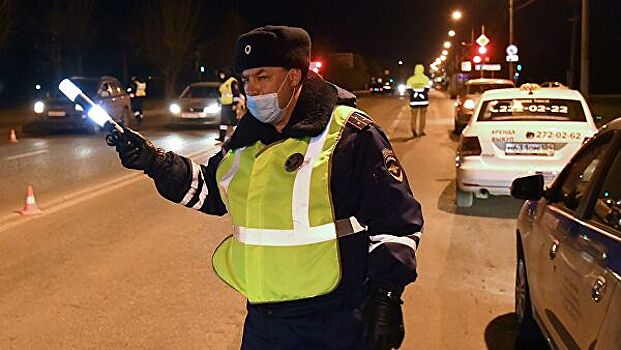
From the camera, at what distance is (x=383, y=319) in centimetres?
258

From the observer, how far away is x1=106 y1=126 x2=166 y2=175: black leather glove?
306 cm

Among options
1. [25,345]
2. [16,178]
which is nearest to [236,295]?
[25,345]

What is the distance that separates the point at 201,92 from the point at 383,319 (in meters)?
22.5

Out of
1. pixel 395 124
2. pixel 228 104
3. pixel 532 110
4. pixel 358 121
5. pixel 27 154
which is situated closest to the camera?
pixel 358 121

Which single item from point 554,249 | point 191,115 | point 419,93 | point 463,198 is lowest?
point 191,115

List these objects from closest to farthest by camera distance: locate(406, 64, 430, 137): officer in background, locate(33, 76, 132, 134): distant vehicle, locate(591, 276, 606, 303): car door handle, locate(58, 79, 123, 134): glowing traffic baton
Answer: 1. locate(591, 276, 606, 303): car door handle
2. locate(58, 79, 123, 134): glowing traffic baton
3. locate(406, 64, 430, 137): officer in background
4. locate(33, 76, 132, 134): distant vehicle

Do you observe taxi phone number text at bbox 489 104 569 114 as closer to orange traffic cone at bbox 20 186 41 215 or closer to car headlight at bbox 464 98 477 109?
orange traffic cone at bbox 20 186 41 215

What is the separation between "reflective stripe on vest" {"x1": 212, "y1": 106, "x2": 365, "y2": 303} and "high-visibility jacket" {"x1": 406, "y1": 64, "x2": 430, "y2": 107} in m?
17.0

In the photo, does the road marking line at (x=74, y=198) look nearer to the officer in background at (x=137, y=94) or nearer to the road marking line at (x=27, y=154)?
the road marking line at (x=27, y=154)

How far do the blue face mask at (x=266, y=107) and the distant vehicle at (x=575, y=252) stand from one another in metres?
1.36

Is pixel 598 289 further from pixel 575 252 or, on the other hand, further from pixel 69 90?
pixel 69 90

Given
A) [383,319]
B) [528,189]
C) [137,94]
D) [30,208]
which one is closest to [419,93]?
[137,94]

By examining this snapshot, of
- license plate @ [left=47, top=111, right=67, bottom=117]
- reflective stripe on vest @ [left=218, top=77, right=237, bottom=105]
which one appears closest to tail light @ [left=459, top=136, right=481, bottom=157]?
reflective stripe on vest @ [left=218, top=77, right=237, bottom=105]

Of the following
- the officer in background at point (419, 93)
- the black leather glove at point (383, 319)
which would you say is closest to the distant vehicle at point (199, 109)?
the officer in background at point (419, 93)
